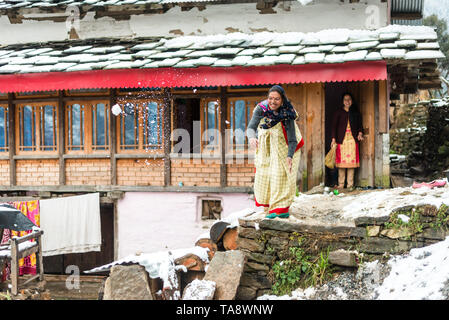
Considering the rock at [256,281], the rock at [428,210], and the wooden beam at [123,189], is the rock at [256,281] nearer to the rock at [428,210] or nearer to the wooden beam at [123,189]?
the rock at [428,210]

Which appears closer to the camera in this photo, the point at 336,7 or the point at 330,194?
the point at 330,194

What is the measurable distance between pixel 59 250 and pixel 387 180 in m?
6.88

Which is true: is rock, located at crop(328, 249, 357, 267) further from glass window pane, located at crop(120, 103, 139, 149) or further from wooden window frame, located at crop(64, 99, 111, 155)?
wooden window frame, located at crop(64, 99, 111, 155)

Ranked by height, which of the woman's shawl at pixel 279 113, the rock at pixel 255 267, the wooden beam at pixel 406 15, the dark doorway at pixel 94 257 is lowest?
the dark doorway at pixel 94 257

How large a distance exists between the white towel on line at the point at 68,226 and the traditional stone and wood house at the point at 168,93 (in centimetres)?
31

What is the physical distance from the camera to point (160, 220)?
31.1 feet

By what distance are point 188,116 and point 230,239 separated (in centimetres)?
438

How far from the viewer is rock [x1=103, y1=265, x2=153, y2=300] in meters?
5.10

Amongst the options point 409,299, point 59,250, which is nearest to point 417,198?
point 409,299

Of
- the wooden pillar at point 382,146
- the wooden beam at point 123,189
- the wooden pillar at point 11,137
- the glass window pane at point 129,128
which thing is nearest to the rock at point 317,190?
the wooden pillar at point 382,146

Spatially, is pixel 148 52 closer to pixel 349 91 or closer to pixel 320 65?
pixel 320 65

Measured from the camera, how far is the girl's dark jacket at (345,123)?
27.2ft
